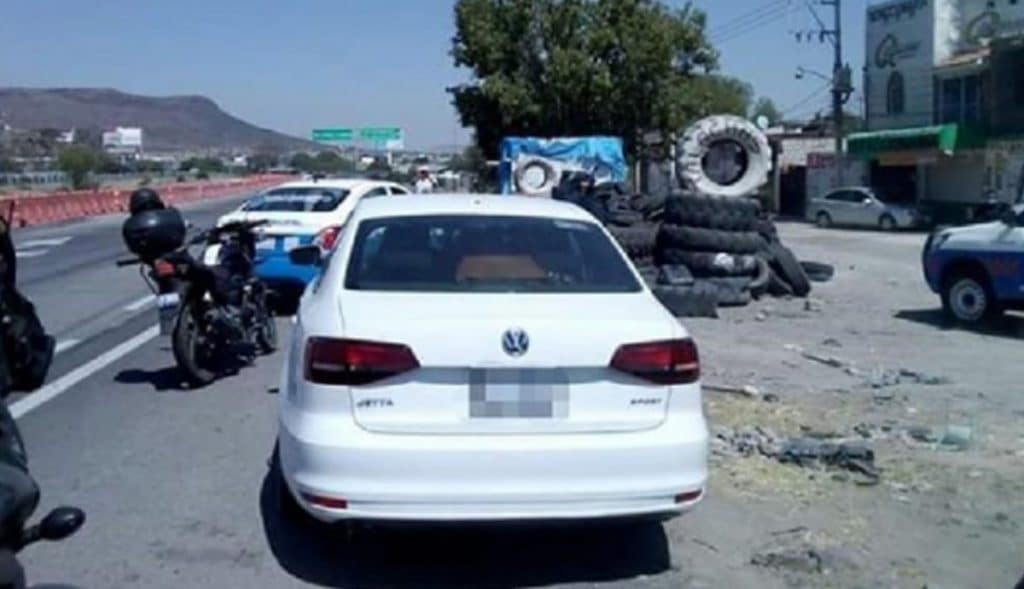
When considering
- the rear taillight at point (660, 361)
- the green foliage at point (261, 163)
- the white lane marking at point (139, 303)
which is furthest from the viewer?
the green foliage at point (261, 163)

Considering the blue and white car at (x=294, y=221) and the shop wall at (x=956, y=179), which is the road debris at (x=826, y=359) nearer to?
the blue and white car at (x=294, y=221)

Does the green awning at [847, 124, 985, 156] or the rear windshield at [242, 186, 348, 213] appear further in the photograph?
the green awning at [847, 124, 985, 156]

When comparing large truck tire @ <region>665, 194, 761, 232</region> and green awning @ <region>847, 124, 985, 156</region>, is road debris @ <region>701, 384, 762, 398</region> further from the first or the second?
green awning @ <region>847, 124, 985, 156</region>

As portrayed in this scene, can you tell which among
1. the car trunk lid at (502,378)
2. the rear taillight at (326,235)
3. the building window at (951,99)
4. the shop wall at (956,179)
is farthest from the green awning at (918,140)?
the car trunk lid at (502,378)

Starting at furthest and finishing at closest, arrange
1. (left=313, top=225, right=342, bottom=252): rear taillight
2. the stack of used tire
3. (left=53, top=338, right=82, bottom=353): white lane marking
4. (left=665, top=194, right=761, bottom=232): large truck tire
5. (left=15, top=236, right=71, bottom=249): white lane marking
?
(left=15, top=236, right=71, bottom=249): white lane marking
(left=665, top=194, right=761, bottom=232): large truck tire
the stack of used tire
(left=313, top=225, right=342, bottom=252): rear taillight
(left=53, top=338, right=82, bottom=353): white lane marking

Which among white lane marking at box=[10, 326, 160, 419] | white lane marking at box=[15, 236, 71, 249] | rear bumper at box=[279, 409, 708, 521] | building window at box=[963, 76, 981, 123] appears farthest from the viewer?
building window at box=[963, 76, 981, 123]

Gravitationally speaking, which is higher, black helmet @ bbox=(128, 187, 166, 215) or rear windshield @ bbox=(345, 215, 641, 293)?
black helmet @ bbox=(128, 187, 166, 215)

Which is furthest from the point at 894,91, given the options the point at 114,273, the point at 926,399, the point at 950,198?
the point at 926,399

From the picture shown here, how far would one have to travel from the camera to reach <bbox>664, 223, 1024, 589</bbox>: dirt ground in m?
5.77

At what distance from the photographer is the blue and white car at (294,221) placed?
14.5 m

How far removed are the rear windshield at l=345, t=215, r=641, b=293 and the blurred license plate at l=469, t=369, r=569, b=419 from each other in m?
0.61

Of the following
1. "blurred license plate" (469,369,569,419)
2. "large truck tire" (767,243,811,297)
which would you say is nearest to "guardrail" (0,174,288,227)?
"large truck tire" (767,243,811,297)

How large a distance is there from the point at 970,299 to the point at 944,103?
115ft

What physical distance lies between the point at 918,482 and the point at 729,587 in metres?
2.18
